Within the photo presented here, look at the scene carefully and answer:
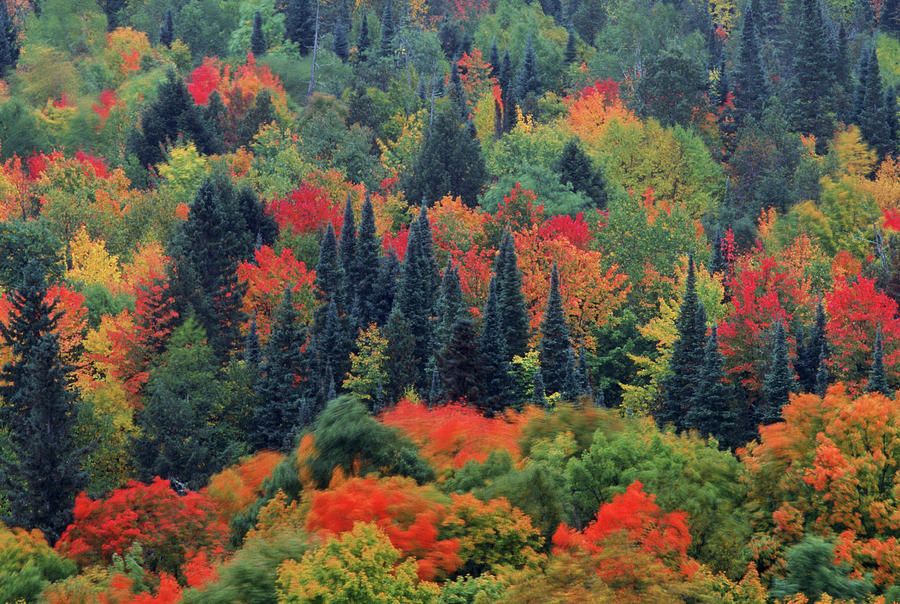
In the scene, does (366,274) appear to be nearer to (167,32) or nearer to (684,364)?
(684,364)

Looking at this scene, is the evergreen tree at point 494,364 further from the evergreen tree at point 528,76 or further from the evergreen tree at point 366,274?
the evergreen tree at point 528,76

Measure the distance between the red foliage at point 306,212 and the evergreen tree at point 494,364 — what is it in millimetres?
28714

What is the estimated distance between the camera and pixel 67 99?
496 ft

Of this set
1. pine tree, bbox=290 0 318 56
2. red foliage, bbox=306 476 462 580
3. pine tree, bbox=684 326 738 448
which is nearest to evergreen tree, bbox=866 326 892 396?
pine tree, bbox=684 326 738 448

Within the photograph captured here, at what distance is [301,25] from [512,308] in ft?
291

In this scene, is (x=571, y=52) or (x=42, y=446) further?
(x=571, y=52)

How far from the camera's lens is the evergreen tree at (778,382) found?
70500 mm

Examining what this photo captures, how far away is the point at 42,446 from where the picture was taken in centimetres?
6531

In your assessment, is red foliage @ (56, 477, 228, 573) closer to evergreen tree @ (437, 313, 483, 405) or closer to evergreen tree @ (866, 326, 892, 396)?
evergreen tree @ (437, 313, 483, 405)

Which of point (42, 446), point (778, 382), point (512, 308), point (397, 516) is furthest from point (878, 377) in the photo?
point (42, 446)

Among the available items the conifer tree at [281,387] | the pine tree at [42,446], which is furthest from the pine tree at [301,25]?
the pine tree at [42,446]

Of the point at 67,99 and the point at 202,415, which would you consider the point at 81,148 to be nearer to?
the point at 67,99

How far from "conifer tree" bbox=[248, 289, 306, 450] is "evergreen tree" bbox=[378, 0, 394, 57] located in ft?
258

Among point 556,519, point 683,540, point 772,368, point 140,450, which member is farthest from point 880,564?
point 140,450
